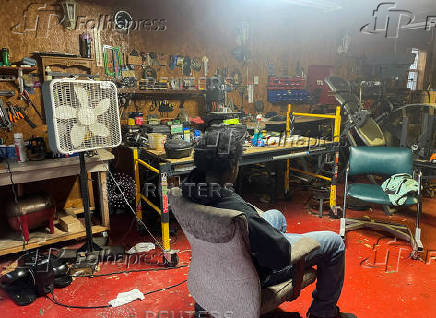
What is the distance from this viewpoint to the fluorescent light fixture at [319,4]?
5115 mm

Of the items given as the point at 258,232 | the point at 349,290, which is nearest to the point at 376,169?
the point at 349,290

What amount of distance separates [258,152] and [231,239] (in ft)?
Result: 5.74

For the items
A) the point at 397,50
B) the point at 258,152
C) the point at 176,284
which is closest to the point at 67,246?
the point at 176,284

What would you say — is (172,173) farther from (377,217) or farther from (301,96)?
(301,96)

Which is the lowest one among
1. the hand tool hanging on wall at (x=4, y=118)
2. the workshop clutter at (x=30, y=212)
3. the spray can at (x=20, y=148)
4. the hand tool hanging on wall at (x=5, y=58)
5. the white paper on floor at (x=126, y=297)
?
the white paper on floor at (x=126, y=297)

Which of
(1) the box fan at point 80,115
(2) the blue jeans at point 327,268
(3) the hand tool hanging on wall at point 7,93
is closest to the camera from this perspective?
(2) the blue jeans at point 327,268

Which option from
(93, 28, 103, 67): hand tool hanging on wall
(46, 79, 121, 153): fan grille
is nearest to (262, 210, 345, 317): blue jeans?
(46, 79, 121, 153): fan grille

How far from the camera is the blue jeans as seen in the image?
173cm

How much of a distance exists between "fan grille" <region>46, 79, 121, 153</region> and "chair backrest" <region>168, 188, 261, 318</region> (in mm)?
1042

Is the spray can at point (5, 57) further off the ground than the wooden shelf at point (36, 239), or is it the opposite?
the spray can at point (5, 57)

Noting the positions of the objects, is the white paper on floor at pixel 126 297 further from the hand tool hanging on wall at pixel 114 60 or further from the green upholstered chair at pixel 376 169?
the hand tool hanging on wall at pixel 114 60

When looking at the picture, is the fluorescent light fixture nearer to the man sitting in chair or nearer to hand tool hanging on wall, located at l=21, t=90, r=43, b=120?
hand tool hanging on wall, located at l=21, t=90, r=43, b=120

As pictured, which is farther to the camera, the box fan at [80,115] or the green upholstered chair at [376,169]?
the green upholstered chair at [376,169]

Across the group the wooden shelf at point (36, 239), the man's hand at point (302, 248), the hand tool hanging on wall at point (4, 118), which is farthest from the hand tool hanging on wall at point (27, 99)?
the man's hand at point (302, 248)
